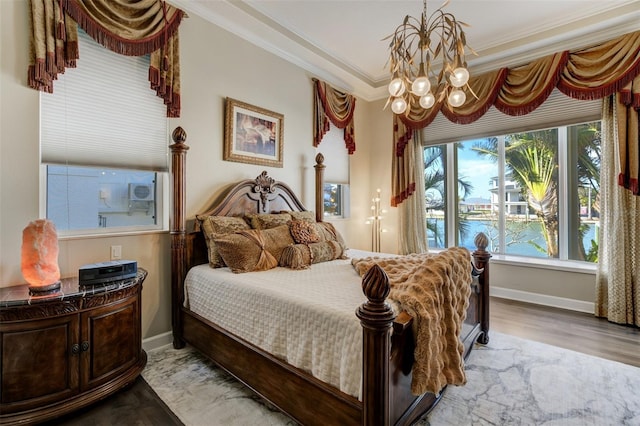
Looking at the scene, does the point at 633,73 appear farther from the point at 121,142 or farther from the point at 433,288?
the point at 121,142

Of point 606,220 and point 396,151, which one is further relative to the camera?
point 396,151

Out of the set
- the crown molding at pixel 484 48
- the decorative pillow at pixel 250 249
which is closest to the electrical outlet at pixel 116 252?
the decorative pillow at pixel 250 249

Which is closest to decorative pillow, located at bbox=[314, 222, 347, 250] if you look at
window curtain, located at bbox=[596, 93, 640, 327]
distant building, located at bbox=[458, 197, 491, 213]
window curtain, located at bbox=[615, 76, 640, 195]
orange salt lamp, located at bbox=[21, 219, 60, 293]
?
orange salt lamp, located at bbox=[21, 219, 60, 293]

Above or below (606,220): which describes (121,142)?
above

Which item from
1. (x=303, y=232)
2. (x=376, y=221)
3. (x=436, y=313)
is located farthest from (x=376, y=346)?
(x=376, y=221)

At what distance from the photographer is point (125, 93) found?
2.39 meters

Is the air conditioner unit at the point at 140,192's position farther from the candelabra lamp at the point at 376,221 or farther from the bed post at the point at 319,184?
the candelabra lamp at the point at 376,221

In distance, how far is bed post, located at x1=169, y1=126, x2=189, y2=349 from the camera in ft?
8.18

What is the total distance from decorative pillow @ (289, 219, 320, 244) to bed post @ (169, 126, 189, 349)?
0.99m

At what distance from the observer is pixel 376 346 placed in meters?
1.17

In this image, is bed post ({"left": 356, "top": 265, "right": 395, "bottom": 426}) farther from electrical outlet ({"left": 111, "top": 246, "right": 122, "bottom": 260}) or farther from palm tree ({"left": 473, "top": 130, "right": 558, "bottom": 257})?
palm tree ({"left": 473, "top": 130, "right": 558, "bottom": 257})

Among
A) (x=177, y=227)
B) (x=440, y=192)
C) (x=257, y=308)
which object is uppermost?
(x=440, y=192)

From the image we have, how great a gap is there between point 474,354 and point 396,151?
3119 mm

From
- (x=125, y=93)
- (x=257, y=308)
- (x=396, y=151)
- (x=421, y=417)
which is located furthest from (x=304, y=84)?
(x=421, y=417)
